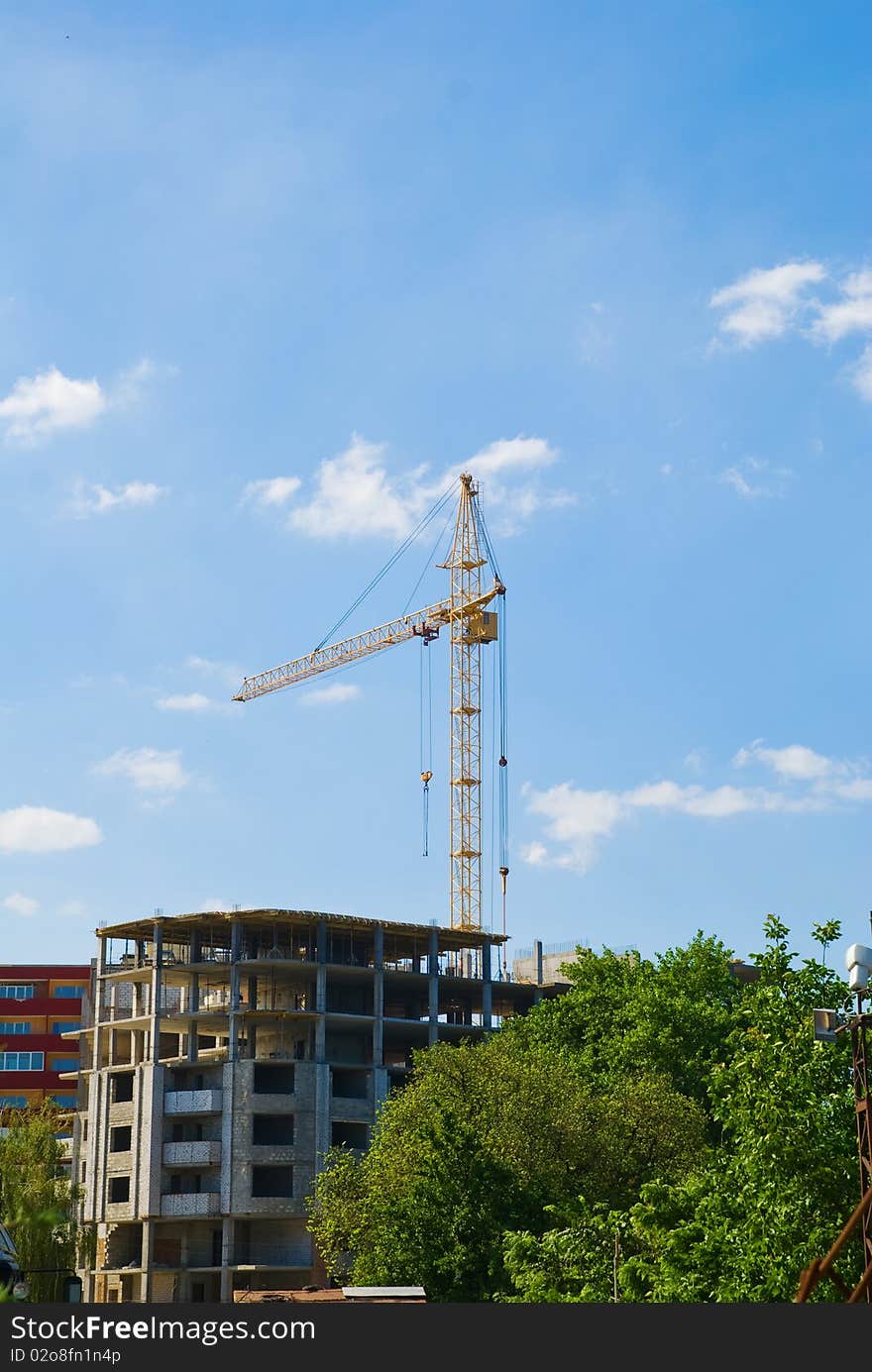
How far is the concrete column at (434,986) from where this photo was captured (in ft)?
365

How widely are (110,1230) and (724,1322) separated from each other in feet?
321

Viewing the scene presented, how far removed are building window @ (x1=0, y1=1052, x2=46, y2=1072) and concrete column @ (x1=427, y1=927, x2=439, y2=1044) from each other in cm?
4733

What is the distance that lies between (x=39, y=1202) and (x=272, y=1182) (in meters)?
14.6

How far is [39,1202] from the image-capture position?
323 ft

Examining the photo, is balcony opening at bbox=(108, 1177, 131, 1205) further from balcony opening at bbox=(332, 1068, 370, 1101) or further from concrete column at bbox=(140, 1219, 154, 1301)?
balcony opening at bbox=(332, 1068, 370, 1101)

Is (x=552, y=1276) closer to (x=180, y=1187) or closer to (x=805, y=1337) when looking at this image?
(x=805, y=1337)

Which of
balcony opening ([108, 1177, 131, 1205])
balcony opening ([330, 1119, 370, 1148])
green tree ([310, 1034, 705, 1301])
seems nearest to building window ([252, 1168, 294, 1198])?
balcony opening ([330, 1119, 370, 1148])

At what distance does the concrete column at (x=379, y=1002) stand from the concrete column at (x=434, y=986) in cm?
350

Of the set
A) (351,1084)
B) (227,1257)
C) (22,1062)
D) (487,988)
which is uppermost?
(487,988)

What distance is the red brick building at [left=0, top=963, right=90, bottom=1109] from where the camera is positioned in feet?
469

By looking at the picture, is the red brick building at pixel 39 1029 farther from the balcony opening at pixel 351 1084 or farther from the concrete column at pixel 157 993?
the balcony opening at pixel 351 1084

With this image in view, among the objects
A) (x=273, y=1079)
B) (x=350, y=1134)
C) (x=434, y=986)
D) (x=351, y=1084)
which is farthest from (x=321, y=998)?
(x=434, y=986)

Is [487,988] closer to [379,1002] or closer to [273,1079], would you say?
[379,1002]

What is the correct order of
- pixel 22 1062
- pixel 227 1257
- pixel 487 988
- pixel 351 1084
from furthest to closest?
pixel 22 1062, pixel 487 988, pixel 351 1084, pixel 227 1257
